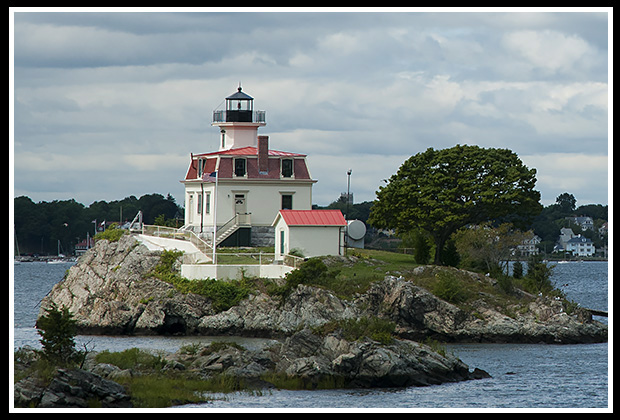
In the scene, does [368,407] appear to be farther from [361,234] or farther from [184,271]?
[361,234]

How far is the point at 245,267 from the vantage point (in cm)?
4725

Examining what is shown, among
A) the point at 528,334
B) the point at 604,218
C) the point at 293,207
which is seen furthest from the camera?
the point at 604,218

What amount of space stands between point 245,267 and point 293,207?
9.64m

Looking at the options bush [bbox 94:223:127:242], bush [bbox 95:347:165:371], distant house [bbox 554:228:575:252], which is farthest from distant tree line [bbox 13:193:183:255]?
bush [bbox 95:347:165:371]

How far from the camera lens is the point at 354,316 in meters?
42.6

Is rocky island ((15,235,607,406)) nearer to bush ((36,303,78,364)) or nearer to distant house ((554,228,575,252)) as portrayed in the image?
bush ((36,303,78,364))

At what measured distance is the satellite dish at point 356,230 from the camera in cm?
5841

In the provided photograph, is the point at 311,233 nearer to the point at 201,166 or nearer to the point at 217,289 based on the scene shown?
the point at 217,289

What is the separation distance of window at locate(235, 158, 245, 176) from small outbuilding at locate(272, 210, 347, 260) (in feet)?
18.8

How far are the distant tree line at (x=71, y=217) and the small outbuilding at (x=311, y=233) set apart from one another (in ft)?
182

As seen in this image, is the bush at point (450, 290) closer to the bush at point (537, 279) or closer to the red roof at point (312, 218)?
the bush at point (537, 279)

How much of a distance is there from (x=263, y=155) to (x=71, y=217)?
64.9 m

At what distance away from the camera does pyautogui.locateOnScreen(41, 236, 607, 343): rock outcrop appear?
4281 centimetres

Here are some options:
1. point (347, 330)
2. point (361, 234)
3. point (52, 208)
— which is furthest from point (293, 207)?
point (52, 208)
